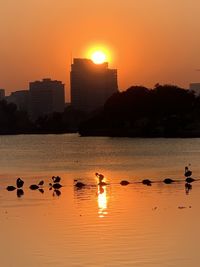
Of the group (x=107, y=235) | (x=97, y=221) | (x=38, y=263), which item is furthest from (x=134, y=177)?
(x=38, y=263)

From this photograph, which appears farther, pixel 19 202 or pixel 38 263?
pixel 19 202

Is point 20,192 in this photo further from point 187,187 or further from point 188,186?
point 188,186

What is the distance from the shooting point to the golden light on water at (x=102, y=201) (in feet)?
100.0

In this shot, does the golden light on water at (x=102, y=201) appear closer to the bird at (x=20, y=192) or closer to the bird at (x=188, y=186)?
the bird at (x=20, y=192)

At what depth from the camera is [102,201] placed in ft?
116

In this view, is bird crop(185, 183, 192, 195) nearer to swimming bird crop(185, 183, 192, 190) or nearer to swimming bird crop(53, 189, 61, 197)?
swimming bird crop(185, 183, 192, 190)

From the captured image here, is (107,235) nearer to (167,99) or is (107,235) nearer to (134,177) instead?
(134,177)

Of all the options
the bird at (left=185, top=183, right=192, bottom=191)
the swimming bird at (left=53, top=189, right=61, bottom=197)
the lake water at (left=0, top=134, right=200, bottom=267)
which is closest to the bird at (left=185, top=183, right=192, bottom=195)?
the bird at (left=185, top=183, right=192, bottom=191)

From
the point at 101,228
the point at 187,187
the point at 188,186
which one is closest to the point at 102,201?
the point at 187,187

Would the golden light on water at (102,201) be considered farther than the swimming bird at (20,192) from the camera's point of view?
No

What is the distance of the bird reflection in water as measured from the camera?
30172 mm

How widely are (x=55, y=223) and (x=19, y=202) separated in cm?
823

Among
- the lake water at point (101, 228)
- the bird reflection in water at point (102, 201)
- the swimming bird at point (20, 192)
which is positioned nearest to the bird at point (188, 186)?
the lake water at point (101, 228)

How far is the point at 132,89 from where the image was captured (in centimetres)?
17325
